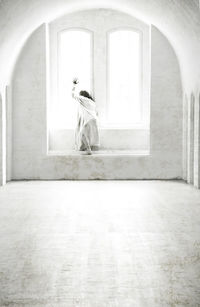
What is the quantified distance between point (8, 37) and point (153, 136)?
5.04 meters

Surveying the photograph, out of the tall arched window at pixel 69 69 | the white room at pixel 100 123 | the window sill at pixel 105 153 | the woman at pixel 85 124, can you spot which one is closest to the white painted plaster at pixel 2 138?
the white room at pixel 100 123

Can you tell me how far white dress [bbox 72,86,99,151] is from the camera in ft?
51.7

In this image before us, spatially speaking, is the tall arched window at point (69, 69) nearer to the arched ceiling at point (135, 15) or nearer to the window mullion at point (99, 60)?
the window mullion at point (99, 60)

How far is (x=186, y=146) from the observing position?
1527 cm

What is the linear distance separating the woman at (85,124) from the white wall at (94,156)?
0.62 metres

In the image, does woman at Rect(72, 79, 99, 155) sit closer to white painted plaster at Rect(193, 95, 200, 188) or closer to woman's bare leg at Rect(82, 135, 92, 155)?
woman's bare leg at Rect(82, 135, 92, 155)

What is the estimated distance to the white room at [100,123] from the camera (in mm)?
9180

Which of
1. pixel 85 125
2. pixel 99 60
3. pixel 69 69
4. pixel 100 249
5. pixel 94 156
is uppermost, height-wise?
pixel 99 60

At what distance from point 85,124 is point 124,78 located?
2.18 m

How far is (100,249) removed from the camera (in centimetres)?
712

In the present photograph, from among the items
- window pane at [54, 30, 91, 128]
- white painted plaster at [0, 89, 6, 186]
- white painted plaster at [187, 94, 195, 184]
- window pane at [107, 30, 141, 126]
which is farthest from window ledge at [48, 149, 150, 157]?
white painted plaster at [0, 89, 6, 186]

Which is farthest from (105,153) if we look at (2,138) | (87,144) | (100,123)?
(2,138)

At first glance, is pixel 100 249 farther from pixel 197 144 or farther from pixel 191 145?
pixel 191 145

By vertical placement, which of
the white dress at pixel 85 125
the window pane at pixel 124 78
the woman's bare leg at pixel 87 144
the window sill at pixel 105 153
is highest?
the window pane at pixel 124 78
